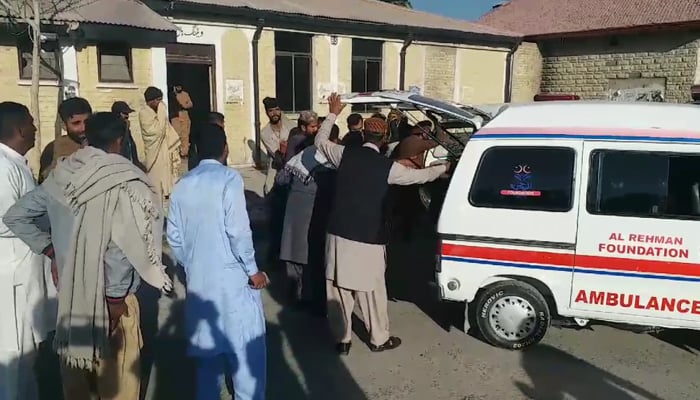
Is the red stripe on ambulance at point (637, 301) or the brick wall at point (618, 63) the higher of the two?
the brick wall at point (618, 63)

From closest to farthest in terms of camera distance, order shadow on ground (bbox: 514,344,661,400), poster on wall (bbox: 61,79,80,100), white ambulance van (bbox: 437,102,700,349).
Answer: shadow on ground (bbox: 514,344,661,400) < white ambulance van (bbox: 437,102,700,349) < poster on wall (bbox: 61,79,80,100)

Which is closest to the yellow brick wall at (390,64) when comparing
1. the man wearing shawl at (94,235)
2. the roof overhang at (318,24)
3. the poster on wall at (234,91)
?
the roof overhang at (318,24)

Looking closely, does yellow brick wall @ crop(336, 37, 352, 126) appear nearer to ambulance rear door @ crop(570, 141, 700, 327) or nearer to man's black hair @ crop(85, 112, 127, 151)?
ambulance rear door @ crop(570, 141, 700, 327)

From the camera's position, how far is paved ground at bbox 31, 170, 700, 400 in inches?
169

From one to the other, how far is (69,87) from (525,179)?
962cm

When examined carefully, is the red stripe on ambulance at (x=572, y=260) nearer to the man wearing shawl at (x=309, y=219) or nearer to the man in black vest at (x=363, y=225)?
the man in black vest at (x=363, y=225)

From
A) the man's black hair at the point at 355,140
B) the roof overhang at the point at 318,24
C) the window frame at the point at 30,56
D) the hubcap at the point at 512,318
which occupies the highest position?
the roof overhang at the point at 318,24

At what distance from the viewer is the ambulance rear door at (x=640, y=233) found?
14.1ft

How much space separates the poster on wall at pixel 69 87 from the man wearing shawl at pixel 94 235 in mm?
9061

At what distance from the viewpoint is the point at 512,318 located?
16.1 ft

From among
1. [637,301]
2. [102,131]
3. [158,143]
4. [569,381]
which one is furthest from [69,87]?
[637,301]

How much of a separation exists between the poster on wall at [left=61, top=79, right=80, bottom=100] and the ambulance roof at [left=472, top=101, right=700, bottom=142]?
9.18m

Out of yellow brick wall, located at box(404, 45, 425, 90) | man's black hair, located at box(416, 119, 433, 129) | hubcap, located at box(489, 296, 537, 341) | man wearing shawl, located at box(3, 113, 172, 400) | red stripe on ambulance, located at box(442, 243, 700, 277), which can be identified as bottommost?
hubcap, located at box(489, 296, 537, 341)

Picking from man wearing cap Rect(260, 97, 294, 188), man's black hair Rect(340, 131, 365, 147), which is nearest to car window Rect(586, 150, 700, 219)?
man's black hair Rect(340, 131, 365, 147)
